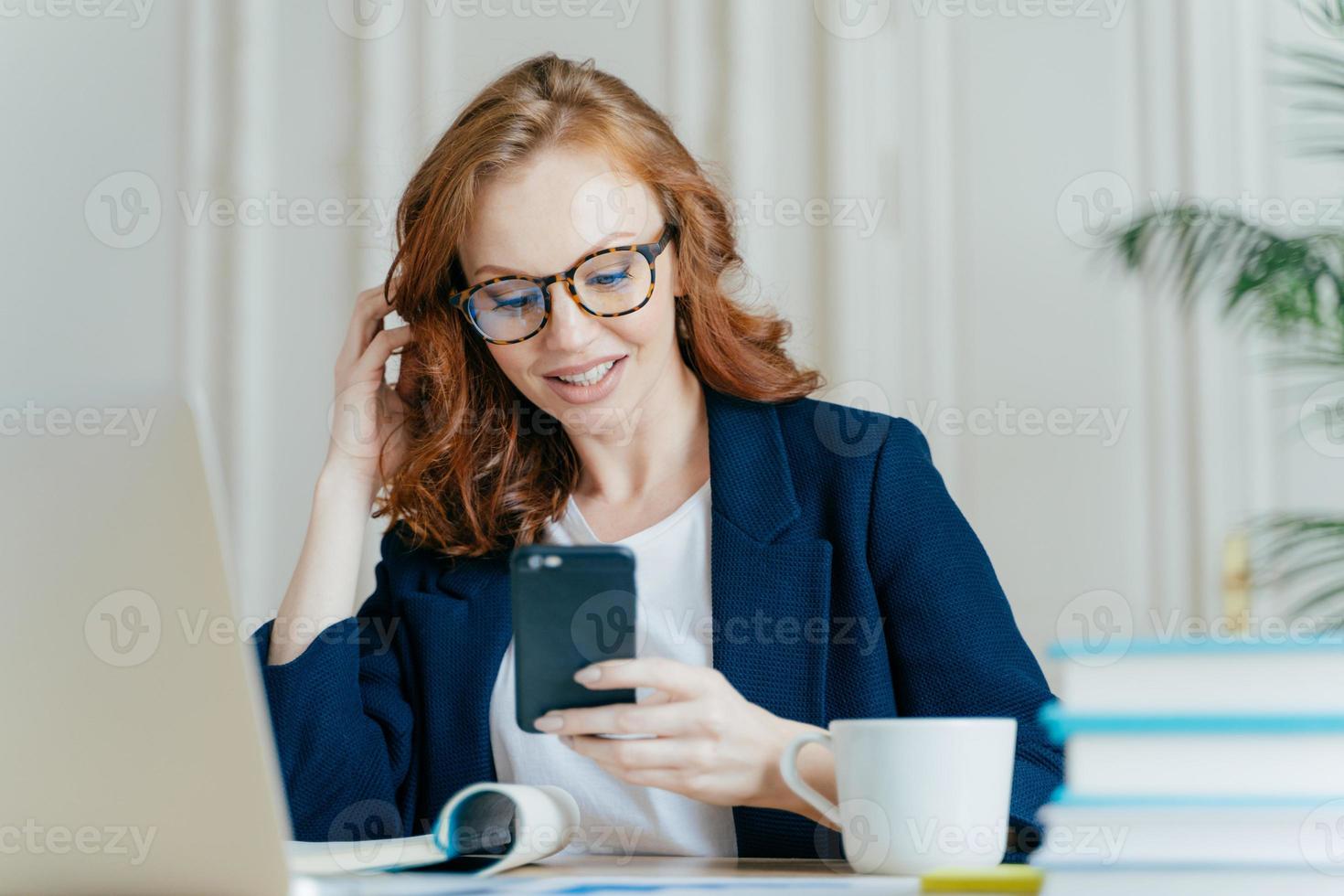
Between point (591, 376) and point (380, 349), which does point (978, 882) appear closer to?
point (591, 376)

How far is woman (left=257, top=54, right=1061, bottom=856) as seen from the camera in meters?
1.37

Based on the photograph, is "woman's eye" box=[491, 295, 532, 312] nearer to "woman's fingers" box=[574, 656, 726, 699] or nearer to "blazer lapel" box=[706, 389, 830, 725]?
"blazer lapel" box=[706, 389, 830, 725]

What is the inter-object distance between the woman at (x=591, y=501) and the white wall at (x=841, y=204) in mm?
652

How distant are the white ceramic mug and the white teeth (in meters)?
0.77

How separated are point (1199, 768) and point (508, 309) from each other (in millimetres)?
1020

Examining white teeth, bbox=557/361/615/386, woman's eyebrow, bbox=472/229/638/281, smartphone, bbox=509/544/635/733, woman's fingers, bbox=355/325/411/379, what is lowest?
smartphone, bbox=509/544/635/733

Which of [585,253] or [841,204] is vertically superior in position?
[841,204]

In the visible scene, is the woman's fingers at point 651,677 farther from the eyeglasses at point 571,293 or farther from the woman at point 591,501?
the eyeglasses at point 571,293

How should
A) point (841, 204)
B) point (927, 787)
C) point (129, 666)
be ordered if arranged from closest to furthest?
point (129, 666)
point (927, 787)
point (841, 204)

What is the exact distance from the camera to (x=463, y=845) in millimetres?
995

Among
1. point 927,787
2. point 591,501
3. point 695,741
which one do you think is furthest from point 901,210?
point 927,787

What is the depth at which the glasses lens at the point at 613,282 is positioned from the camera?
1.42 meters

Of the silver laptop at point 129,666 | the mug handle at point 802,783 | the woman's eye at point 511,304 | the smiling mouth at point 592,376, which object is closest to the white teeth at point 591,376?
the smiling mouth at point 592,376

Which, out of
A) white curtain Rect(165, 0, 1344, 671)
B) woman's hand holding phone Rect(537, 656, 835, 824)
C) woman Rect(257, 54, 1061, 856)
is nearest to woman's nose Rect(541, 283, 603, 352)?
woman Rect(257, 54, 1061, 856)
